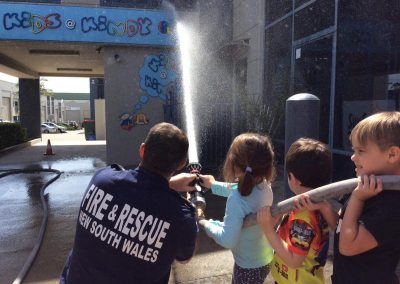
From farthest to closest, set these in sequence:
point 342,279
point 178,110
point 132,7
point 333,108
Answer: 1. point 132,7
2. point 178,110
3. point 333,108
4. point 342,279

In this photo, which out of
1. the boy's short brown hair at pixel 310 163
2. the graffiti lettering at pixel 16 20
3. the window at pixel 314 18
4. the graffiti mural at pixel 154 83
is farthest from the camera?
the graffiti mural at pixel 154 83

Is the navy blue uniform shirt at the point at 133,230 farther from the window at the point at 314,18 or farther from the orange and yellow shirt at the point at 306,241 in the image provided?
the window at the point at 314,18

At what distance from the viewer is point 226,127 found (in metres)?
8.82

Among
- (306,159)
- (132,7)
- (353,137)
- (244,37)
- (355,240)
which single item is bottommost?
(355,240)

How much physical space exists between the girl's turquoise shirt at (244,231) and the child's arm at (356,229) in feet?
1.69

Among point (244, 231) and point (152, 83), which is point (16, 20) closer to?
point (152, 83)

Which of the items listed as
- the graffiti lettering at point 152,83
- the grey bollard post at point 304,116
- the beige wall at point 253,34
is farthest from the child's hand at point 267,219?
the graffiti lettering at point 152,83

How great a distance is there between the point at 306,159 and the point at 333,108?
584cm

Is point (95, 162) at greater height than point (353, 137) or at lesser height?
lesser

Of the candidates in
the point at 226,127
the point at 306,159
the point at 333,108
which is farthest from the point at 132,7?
the point at 306,159

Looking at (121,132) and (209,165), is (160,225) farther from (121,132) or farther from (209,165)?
(121,132)

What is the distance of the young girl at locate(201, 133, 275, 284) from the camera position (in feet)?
6.10

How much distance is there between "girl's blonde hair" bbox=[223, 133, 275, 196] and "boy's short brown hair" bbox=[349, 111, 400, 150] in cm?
54

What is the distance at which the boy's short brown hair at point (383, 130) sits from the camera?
137 cm
